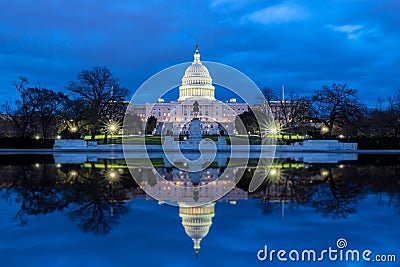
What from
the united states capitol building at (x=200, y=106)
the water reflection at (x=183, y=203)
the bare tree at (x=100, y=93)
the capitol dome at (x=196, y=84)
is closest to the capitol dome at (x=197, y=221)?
the water reflection at (x=183, y=203)

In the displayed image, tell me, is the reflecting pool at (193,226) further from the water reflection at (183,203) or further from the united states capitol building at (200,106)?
the united states capitol building at (200,106)

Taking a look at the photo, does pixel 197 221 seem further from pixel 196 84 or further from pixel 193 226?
pixel 196 84

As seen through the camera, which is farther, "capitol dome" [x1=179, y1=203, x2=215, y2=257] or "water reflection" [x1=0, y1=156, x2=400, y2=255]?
"water reflection" [x1=0, y1=156, x2=400, y2=255]

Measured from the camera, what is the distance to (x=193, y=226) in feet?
26.2

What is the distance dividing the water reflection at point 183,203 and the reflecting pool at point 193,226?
3cm

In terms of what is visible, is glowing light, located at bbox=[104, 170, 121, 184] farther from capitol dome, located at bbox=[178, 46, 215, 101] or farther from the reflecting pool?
capitol dome, located at bbox=[178, 46, 215, 101]

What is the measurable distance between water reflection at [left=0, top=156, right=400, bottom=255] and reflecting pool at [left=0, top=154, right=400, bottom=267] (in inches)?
1.1

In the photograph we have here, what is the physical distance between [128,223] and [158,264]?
2.46 meters

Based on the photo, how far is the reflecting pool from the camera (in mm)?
6320

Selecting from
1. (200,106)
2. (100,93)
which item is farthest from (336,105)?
(200,106)

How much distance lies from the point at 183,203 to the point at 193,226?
100 inches

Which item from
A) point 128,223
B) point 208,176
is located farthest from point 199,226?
point 208,176

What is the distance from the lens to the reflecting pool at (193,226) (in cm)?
632

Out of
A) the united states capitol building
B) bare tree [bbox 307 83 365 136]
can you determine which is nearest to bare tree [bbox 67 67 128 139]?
bare tree [bbox 307 83 365 136]
